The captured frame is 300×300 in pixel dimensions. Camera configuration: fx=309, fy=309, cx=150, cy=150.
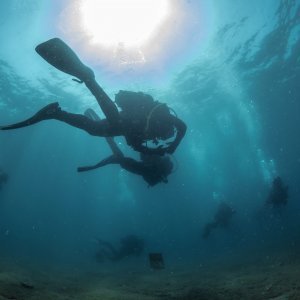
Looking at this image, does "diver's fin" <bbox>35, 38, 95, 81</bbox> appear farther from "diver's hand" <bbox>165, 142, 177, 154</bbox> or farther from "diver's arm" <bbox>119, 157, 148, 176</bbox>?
"diver's arm" <bbox>119, 157, 148, 176</bbox>

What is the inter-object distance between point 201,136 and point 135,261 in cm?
2468

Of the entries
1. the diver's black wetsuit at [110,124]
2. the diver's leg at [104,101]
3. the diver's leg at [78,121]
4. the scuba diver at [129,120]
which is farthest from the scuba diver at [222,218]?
the diver's leg at [104,101]

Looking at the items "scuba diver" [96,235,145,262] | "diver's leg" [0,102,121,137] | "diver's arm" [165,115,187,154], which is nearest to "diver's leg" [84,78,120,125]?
"diver's leg" [0,102,121,137]

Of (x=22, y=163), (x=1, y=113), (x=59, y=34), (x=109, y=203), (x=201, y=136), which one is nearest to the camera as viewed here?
(x=59, y=34)

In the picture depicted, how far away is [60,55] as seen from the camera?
5.02 metres

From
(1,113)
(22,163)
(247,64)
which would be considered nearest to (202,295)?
(247,64)

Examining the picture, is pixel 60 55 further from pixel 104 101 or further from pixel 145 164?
pixel 145 164

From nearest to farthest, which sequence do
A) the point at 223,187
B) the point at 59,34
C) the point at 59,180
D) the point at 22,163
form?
the point at 59,34 < the point at 22,163 < the point at 59,180 < the point at 223,187

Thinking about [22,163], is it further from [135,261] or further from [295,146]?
[295,146]

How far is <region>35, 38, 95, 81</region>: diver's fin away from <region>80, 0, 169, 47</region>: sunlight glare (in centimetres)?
1115

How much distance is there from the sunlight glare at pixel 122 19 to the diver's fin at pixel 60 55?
1115 centimetres

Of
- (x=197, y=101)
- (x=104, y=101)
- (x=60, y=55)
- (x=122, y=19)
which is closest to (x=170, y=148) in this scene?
(x=104, y=101)

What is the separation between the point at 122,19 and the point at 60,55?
40.5ft

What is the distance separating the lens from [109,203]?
112375 millimetres
